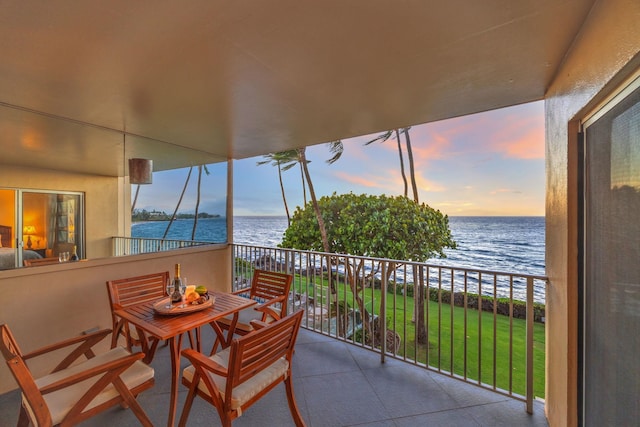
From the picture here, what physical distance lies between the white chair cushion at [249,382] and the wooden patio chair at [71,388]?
0.99 feet

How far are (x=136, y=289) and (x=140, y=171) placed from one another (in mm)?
1623

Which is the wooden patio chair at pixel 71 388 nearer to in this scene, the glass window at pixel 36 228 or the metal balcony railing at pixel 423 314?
the glass window at pixel 36 228

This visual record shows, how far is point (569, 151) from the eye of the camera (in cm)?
142

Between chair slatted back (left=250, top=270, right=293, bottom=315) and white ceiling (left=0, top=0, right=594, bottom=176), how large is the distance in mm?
1645

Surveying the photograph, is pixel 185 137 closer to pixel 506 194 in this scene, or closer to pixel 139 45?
pixel 139 45

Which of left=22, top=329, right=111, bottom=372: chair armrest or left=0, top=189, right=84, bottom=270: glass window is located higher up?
left=0, top=189, right=84, bottom=270: glass window

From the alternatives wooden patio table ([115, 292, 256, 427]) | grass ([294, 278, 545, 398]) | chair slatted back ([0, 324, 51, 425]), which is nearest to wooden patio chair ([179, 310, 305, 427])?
wooden patio table ([115, 292, 256, 427])

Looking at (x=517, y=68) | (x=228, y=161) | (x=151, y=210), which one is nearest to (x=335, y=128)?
(x=517, y=68)

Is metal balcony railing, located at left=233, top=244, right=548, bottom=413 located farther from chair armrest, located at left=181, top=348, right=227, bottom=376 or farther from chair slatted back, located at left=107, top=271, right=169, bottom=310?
chair armrest, located at left=181, top=348, right=227, bottom=376

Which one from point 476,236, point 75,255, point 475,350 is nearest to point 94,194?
point 75,255

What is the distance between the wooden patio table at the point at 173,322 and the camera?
1.70 meters

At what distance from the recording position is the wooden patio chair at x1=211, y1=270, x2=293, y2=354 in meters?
2.45

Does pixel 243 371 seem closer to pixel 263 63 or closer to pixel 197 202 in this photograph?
pixel 263 63

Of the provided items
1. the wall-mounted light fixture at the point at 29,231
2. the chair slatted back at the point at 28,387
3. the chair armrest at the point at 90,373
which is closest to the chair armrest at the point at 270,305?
the chair armrest at the point at 90,373
